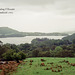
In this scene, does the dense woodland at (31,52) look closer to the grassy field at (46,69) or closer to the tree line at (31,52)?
the tree line at (31,52)

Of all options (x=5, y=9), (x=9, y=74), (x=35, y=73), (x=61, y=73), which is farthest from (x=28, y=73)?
(x=5, y=9)

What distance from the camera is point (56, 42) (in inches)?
3824

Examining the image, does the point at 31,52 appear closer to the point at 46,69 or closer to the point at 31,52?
the point at 31,52

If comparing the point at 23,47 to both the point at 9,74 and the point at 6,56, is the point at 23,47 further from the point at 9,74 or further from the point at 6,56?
the point at 9,74

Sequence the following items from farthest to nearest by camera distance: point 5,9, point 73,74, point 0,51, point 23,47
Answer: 1. point 23,47
2. point 0,51
3. point 5,9
4. point 73,74

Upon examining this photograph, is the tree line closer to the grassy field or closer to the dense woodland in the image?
the dense woodland

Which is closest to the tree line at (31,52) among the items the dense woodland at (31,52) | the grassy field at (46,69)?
the dense woodland at (31,52)

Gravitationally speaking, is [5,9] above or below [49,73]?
above

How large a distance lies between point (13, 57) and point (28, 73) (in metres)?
10.1

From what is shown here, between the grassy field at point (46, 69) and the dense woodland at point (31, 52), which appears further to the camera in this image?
the dense woodland at point (31, 52)

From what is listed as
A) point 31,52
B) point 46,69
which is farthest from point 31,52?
point 46,69

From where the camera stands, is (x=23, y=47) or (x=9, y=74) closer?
(x=9, y=74)

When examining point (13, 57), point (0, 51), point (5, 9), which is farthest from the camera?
point (0, 51)

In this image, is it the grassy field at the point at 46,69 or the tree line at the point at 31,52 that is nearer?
the grassy field at the point at 46,69
